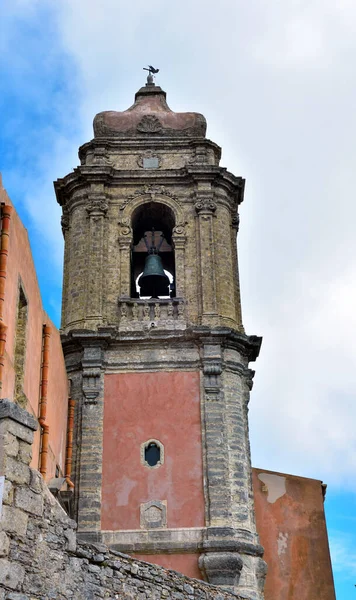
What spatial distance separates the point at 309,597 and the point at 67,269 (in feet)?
27.4

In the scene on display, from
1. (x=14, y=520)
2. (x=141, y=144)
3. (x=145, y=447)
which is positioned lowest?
(x=14, y=520)

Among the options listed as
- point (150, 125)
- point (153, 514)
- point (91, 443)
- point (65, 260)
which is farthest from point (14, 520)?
point (150, 125)

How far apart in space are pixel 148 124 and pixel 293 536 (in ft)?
32.6

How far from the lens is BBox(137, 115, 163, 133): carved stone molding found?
1962 centimetres

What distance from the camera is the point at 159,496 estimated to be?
49.3ft

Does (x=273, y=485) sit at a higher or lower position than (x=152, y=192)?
lower

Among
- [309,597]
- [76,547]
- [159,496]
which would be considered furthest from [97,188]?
[76,547]

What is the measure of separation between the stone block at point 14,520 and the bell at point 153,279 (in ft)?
37.3

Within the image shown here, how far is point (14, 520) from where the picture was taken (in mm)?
6613

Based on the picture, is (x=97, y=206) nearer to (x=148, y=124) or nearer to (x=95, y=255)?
(x=95, y=255)

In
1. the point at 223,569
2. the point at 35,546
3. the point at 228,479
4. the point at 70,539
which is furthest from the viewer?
the point at 228,479

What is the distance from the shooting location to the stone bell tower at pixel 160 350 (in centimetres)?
1470

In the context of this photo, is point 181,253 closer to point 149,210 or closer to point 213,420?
point 149,210

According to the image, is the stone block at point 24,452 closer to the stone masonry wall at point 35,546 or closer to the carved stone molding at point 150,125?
the stone masonry wall at point 35,546
